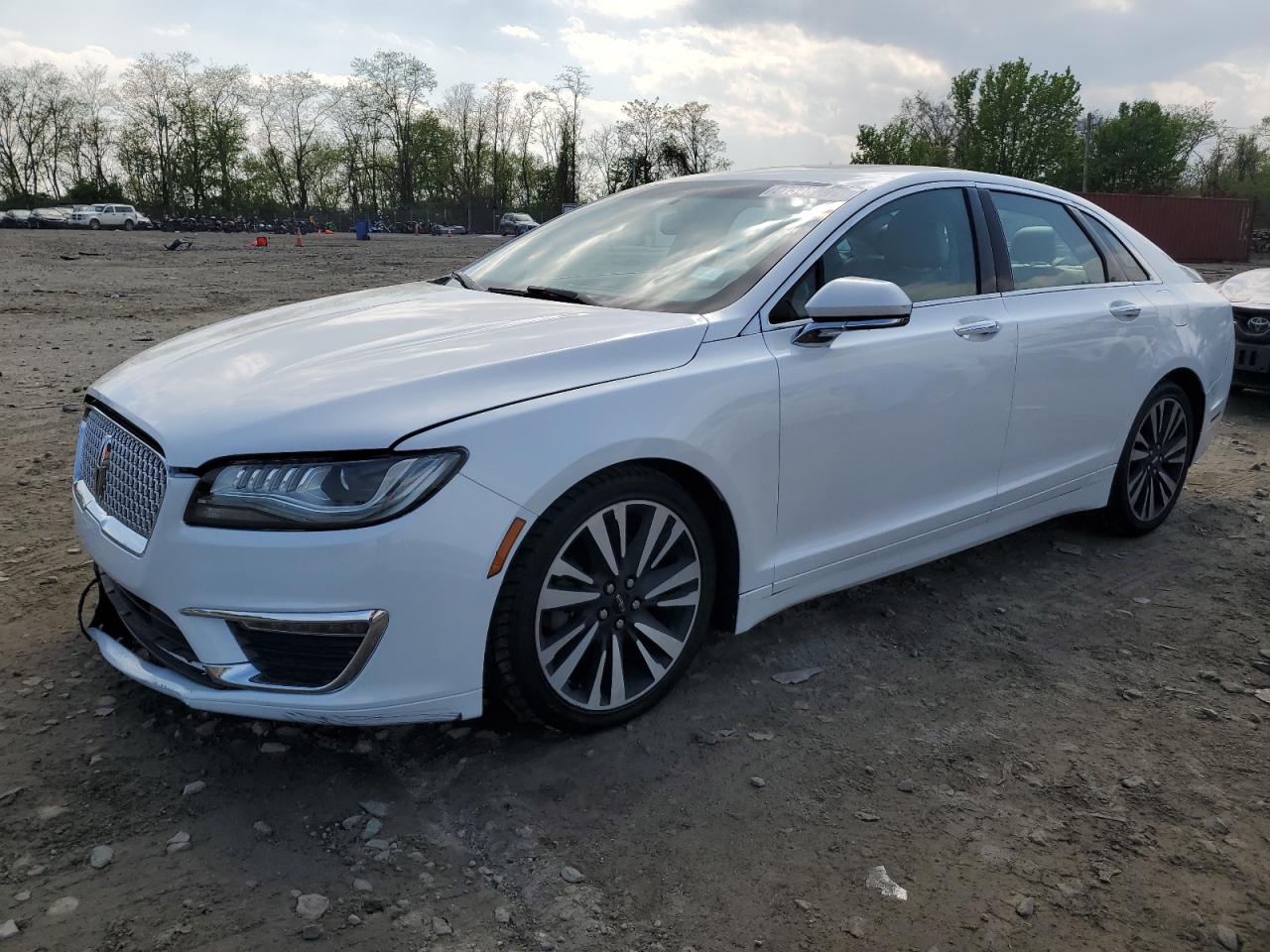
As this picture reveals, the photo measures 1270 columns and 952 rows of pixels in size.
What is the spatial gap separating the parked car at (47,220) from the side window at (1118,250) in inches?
2393

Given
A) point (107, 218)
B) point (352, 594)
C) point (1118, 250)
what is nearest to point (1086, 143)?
point (107, 218)

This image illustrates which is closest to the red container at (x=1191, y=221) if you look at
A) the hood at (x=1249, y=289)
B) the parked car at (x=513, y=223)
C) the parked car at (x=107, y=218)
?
the parked car at (x=513, y=223)

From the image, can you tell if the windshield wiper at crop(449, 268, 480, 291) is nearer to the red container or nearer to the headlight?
the headlight

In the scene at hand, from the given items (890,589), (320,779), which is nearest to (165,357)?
(320,779)

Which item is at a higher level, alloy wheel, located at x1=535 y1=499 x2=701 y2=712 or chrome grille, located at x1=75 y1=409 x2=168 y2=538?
chrome grille, located at x1=75 y1=409 x2=168 y2=538

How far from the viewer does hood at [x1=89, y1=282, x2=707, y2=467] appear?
2395 mm

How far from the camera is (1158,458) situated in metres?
4.71

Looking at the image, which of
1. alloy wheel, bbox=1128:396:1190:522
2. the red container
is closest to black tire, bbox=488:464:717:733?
alloy wheel, bbox=1128:396:1190:522

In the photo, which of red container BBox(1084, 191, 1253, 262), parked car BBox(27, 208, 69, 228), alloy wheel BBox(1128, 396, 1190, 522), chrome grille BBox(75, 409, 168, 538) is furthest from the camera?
parked car BBox(27, 208, 69, 228)

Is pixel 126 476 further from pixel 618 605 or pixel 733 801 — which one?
pixel 733 801

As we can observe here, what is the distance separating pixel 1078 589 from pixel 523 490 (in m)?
2.80

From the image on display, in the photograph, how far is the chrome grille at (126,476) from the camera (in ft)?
8.22

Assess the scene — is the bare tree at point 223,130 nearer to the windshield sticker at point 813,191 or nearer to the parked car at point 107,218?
the parked car at point 107,218

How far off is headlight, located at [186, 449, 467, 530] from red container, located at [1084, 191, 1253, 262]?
152ft
